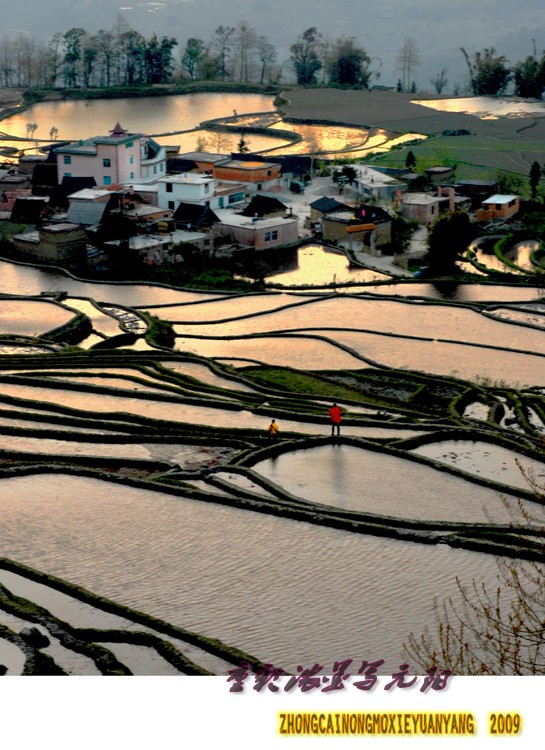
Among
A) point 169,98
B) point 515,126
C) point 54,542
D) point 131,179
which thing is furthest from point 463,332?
point 169,98

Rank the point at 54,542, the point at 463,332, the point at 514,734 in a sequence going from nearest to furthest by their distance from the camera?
the point at 514,734
the point at 54,542
the point at 463,332

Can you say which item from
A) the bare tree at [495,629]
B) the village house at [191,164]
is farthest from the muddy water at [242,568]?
the village house at [191,164]

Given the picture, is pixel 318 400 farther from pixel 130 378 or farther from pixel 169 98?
pixel 169 98

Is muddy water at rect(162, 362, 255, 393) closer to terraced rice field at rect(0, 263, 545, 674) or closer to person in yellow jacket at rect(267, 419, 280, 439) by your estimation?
terraced rice field at rect(0, 263, 545, 674)

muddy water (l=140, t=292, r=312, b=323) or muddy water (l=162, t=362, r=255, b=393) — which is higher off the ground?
muddy water (l=162, t=362, r=255, b=393)

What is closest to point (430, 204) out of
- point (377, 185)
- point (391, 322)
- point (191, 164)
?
point (377, 185)

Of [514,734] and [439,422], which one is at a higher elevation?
[514,734]

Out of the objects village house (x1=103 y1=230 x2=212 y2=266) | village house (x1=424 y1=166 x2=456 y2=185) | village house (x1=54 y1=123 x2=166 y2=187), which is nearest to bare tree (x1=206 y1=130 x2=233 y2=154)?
village house (x1=54 y1=123 x2=166 y2=187)
